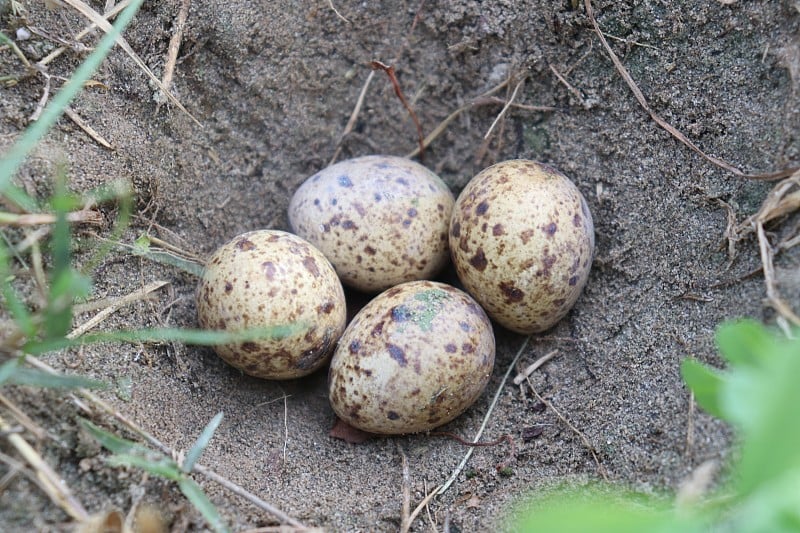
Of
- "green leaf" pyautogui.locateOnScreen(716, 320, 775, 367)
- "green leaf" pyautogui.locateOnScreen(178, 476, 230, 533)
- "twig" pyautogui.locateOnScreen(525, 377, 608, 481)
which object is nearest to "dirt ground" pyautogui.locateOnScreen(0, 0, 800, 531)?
"twig" pyautogui.locateOnScreen(525, 377, 608, 481)

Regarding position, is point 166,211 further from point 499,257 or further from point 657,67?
point 657,67

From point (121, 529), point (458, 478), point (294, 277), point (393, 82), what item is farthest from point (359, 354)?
point (393, 82)

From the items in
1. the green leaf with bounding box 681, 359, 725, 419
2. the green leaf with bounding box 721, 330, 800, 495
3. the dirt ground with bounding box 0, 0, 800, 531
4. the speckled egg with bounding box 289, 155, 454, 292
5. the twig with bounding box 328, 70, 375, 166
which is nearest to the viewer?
the green leaf with bounding box 721, 330, 800, 495

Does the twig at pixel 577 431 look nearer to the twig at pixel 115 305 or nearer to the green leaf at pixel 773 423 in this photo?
the green leaf at pixel 773 423

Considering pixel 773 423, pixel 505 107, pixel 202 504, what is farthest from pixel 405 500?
pixel 505 107

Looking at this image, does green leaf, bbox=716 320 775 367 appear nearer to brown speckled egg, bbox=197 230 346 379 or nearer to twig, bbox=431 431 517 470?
twig, bbox=431 431 517 470

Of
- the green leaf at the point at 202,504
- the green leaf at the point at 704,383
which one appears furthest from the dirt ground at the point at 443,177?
the green leaf at the point at 704,383
